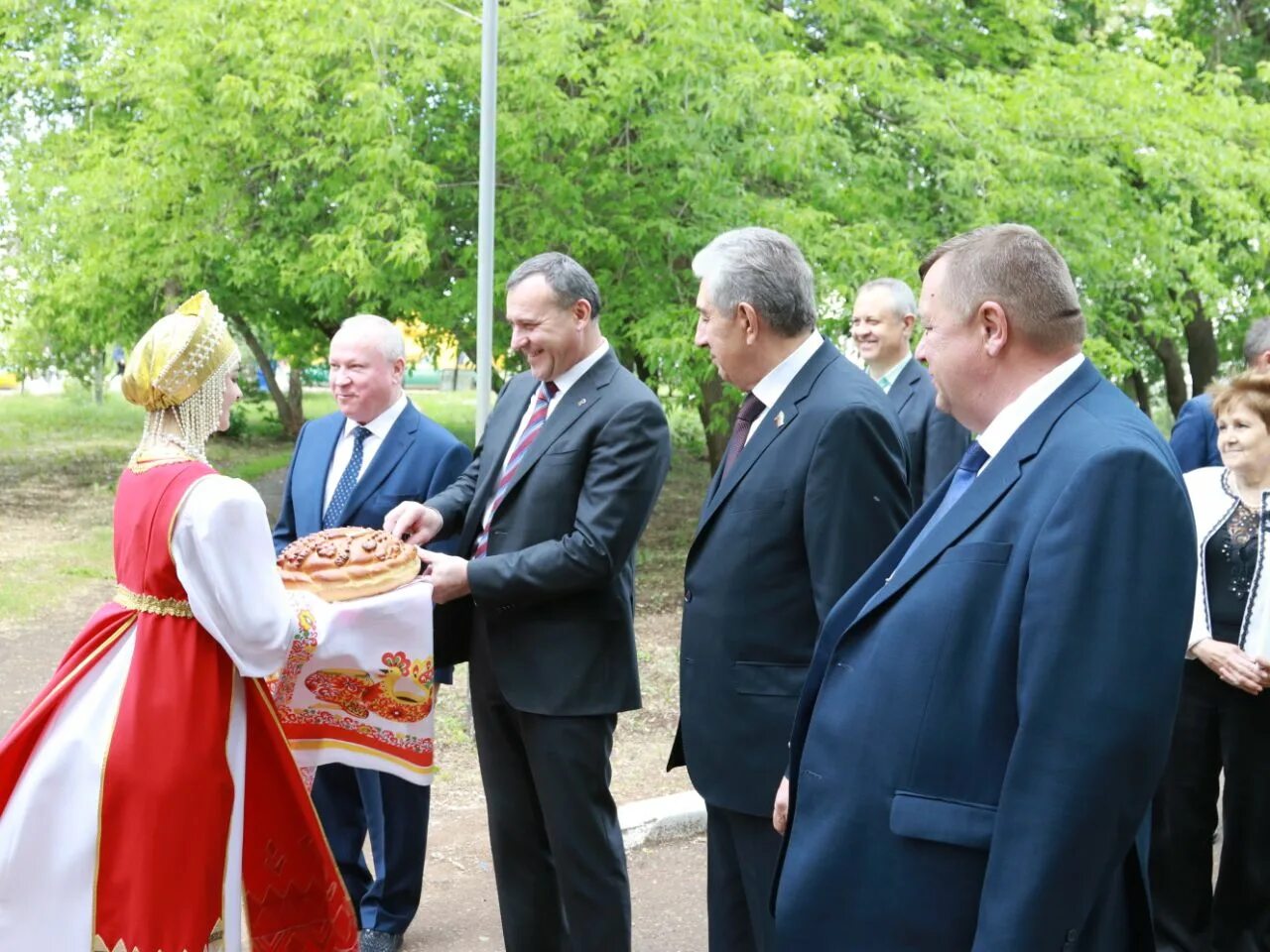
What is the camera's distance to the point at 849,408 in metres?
3.32

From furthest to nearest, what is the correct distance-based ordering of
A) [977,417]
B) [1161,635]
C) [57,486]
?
[57,486], [977,417], [1161,635]

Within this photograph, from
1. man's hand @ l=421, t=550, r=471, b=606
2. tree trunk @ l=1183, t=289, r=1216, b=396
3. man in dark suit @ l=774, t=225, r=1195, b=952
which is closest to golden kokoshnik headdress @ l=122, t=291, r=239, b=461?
man's hand @ l=421, t=550, r=471, b=606

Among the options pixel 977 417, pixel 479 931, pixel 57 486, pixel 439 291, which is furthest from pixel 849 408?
pixel 57 486

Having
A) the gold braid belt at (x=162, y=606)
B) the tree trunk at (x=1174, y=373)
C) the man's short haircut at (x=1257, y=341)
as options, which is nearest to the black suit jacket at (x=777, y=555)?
the gold braid belt at (x=162, y=606)

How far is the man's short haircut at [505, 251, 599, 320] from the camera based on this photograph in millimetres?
4133

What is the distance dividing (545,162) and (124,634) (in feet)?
26.6

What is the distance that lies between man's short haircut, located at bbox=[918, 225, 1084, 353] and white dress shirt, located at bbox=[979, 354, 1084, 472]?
4 centimetres

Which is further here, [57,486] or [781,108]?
[57,486]

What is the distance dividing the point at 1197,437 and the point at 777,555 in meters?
3.20

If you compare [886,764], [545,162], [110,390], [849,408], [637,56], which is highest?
[637,56]

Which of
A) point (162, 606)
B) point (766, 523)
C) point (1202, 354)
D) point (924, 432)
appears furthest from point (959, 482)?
point (1202, 354)

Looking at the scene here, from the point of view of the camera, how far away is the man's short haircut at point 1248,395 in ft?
15.2

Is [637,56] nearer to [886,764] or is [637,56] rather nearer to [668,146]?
[668,146]

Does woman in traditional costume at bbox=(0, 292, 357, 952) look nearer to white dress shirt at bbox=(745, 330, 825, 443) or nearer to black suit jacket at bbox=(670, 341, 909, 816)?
black suit jacket at bbox=(670, 341, 909, 816)
